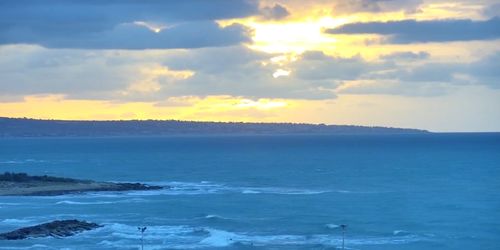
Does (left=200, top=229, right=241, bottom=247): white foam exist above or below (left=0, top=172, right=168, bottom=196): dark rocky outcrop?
below

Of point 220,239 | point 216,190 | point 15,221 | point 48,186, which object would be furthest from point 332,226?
point 48,186

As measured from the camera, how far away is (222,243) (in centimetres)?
6456

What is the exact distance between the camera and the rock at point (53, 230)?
215ft

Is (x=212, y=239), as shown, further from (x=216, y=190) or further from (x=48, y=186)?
(x=48, y=186)

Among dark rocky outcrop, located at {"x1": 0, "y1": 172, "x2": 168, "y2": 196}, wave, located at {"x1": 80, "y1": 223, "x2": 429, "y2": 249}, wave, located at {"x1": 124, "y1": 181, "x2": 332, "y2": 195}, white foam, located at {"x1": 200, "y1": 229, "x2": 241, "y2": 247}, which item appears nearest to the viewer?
wave, located at {"x1": 80, "y1": 223, "x2": 429, "y2": 249}

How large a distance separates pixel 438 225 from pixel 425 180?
51.8 metres

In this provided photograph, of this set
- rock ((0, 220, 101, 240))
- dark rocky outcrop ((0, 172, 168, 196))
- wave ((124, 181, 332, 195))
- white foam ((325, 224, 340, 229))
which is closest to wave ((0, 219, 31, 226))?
rock ((0, 220, 101, 240))

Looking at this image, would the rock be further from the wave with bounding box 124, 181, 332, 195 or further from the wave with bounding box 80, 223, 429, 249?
the wave with bounding box 124, 181, 332, 195

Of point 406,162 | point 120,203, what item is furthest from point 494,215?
point 406,162

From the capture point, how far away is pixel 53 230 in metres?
67.9

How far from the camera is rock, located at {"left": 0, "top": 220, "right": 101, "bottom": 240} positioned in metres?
65.6

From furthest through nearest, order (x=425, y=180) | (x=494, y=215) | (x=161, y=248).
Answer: (x=425, y=180), (x=494, y=215), (x=161, y=248)

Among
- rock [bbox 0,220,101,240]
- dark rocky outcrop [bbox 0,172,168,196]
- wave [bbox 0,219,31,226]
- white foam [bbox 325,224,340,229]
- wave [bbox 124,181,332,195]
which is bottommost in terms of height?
white foam [bbox 325,224,340,229]

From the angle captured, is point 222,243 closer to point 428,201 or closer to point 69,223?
point 69,223
